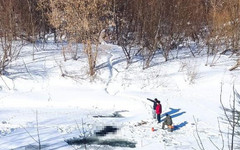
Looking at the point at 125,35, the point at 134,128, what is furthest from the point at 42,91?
the point at 125,35

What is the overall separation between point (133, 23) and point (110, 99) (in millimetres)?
9906

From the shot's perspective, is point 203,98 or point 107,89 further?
point 107,89

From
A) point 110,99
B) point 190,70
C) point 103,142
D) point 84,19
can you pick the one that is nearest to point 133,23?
point 84,19

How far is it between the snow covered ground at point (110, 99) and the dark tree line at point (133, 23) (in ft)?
3.92

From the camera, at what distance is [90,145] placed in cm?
1095

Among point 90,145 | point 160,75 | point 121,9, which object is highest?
point 121,9

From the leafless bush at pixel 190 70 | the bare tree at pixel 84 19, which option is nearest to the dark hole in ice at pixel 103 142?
the bare tree at pixel 84 19

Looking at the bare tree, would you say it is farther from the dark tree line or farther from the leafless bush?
the leafless bush

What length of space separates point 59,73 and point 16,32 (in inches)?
232

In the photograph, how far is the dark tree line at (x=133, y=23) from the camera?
59.2ft

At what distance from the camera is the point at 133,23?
78.2 feet

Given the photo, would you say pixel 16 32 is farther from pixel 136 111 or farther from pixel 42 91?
pixel 136 111

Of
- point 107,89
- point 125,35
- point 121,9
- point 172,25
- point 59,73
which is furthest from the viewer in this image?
point 121,9

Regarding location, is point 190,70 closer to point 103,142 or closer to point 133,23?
point 133,23
